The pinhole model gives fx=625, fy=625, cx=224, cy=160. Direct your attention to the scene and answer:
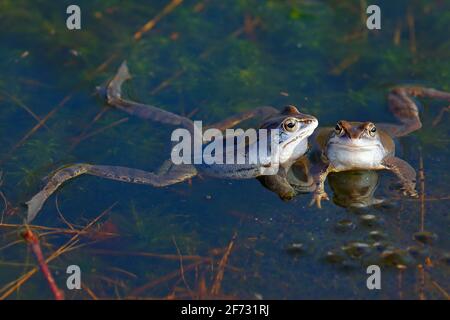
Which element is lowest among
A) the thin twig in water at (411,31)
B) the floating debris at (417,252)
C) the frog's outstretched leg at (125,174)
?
the floating debris at (417,252)

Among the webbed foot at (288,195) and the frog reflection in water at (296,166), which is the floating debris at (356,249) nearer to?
the frog reflection in water at (296,166)

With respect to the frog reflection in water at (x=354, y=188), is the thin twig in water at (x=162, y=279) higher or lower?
lower

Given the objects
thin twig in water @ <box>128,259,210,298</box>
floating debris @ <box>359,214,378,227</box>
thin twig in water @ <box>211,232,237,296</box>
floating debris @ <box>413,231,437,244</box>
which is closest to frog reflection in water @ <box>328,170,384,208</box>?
floating debris @ <box>359,214,378,227</box>

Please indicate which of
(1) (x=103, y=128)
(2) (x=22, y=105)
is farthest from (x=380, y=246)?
(2) (x=22, y=105)

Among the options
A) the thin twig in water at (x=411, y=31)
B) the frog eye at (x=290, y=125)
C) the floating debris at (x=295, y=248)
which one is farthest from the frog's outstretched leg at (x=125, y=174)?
the thin twig in water at (x=411, y=31)

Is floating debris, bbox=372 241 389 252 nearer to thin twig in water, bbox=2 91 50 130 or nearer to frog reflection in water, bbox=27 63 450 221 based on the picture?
frog reflection in water, bbox=27 63 450 221

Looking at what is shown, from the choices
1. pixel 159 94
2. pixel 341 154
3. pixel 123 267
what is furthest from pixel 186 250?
pixel 159 94
